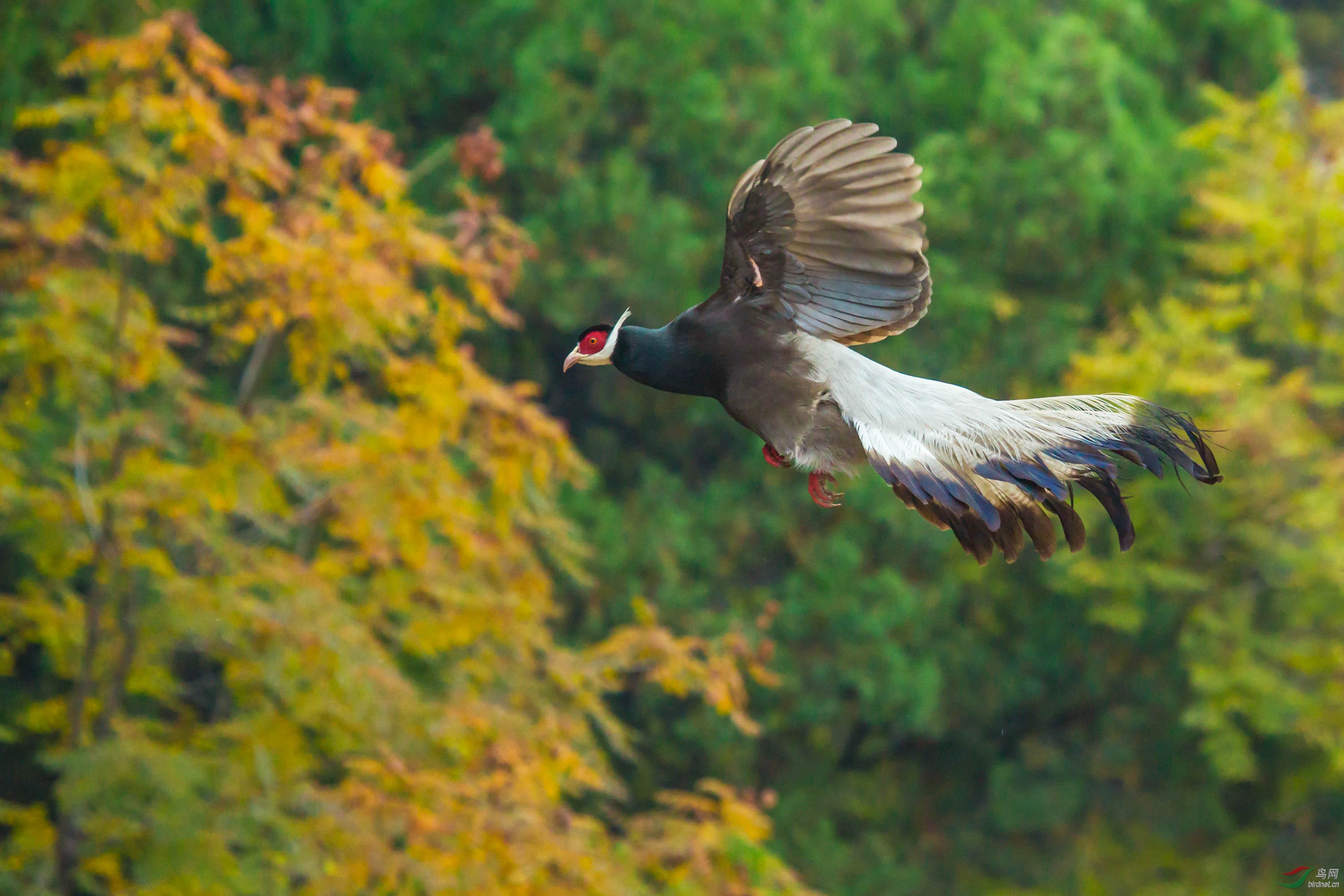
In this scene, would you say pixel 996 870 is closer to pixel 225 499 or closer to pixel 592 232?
pixel 592 232

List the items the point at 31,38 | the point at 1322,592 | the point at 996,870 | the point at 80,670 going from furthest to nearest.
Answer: the point at 996,870 → the point at 1322,592 → the point at 31,38 → the point at 80,670

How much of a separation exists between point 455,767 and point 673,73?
212 inches

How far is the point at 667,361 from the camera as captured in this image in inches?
98.3

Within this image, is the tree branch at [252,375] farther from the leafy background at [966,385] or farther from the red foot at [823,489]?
the red foot at [823,489]

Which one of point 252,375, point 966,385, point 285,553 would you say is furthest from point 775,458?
point 966,385

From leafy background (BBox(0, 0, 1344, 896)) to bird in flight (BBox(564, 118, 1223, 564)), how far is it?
6482mm

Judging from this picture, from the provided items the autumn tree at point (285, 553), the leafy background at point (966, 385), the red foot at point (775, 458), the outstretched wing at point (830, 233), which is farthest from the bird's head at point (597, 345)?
the leafy background at point (966, 385)

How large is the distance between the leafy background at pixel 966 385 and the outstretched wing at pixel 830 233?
21.2 ft

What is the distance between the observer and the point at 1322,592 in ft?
31.2

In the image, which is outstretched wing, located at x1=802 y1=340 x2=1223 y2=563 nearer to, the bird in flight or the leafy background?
the bird in flight

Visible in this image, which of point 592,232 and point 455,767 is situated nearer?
point 455,767

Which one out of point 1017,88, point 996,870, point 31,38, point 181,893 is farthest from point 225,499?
point 996,870

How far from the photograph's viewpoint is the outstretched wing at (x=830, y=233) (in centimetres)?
256

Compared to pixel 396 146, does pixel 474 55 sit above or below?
above
